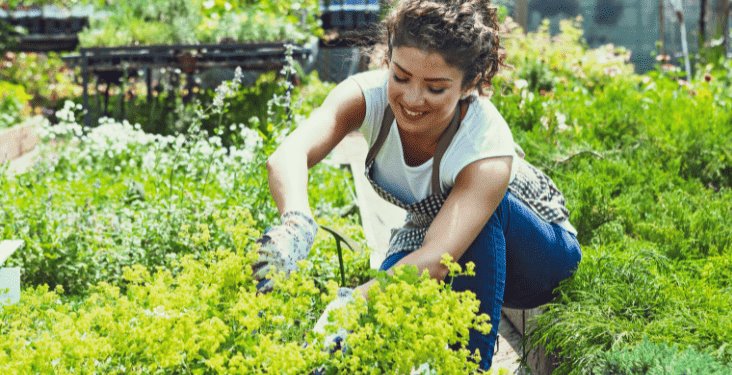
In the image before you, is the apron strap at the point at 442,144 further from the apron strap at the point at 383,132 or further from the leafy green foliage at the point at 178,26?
the leafy green foliage at the point at 178,26

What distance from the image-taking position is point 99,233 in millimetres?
3289

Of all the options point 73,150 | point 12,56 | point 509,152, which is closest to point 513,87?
point 73,150

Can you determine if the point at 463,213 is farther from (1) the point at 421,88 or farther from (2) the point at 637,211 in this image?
(2) the point at 637,211

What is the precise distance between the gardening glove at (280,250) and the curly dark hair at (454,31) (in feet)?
1.72

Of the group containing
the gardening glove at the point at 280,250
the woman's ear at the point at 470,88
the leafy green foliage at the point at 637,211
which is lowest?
the leafy green foliage at the point at 637,211

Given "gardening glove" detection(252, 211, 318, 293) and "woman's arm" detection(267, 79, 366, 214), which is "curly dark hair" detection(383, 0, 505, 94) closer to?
"woman's arm" detection(267, 79, 366, 214)

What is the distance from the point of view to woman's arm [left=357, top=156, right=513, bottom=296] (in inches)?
77.2

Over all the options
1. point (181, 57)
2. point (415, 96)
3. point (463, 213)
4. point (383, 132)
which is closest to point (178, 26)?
point (181, 57)

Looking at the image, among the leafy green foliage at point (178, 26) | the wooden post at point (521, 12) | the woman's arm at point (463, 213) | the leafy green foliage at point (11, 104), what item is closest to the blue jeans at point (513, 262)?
the woman's arm at point (463, 213)

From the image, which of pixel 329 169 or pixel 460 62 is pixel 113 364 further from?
pixel 329 169

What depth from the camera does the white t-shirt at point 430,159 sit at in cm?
218

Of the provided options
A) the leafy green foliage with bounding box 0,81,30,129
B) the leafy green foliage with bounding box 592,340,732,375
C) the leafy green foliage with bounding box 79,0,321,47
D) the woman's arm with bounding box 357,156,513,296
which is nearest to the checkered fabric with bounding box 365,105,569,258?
the woman's arm with bounding box 357,156,513,296

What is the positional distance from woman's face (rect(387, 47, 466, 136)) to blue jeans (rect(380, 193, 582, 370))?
11.5 inches

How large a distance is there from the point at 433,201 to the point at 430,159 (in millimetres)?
107
